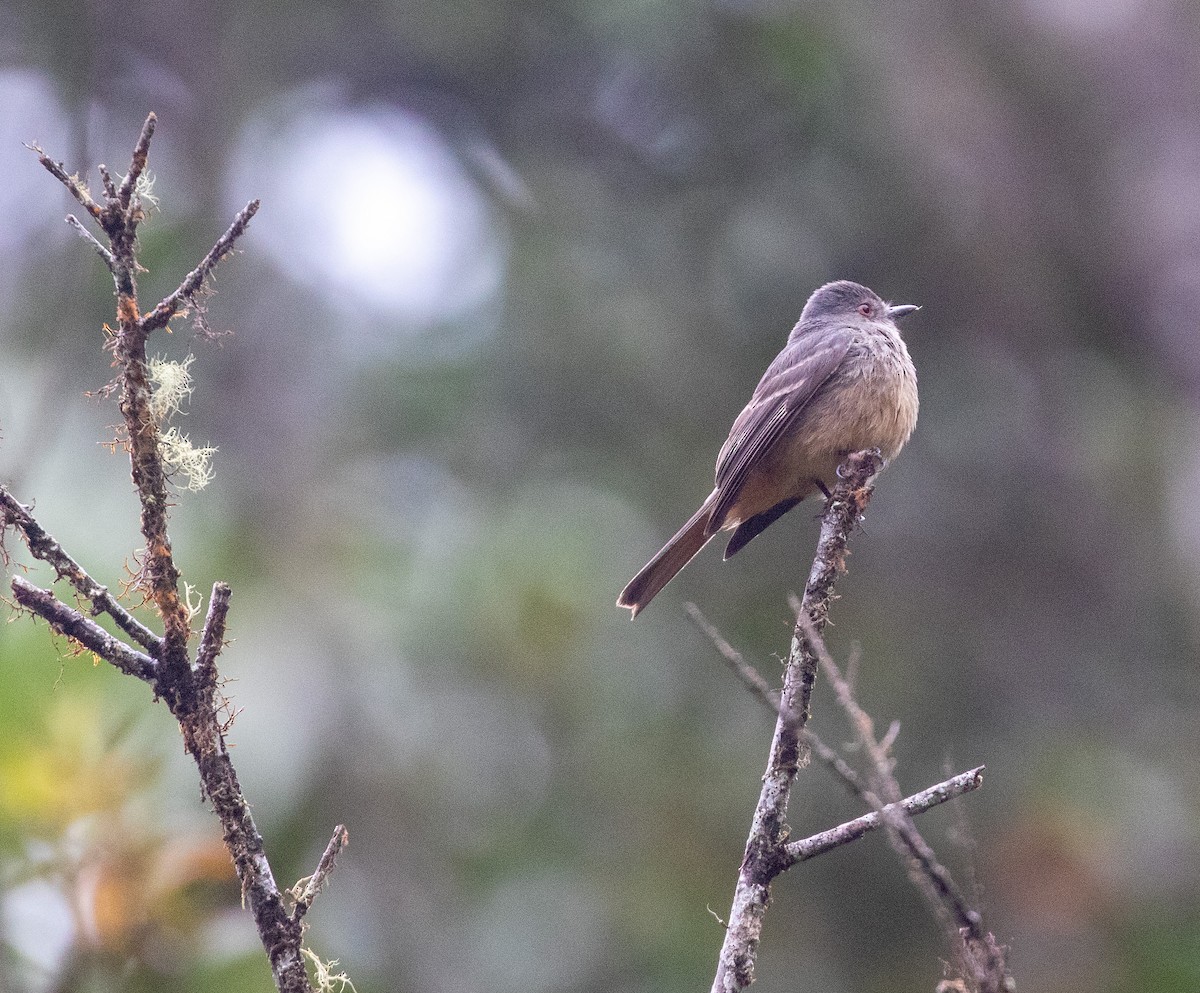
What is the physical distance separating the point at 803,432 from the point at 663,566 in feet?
2.39

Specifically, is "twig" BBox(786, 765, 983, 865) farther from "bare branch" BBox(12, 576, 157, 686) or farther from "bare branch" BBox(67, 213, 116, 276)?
"bare branch" BBox(67, 213, 116, 276)

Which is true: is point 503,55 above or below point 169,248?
above

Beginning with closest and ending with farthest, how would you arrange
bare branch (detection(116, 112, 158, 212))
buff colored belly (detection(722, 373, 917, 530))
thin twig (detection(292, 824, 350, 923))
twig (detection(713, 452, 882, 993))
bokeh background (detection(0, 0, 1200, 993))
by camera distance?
1. bare branch (detection(116, 112, 158, 212))
2. thin twig (detection(292, 824, 350, 923))
3. twig (detection(713, 452, 882, 993))
4. buff colored belly (detection(722, 373, 917, 530))
5. bokeh background (detection(0, 0, 1200, 993))

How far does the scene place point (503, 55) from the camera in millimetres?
10070

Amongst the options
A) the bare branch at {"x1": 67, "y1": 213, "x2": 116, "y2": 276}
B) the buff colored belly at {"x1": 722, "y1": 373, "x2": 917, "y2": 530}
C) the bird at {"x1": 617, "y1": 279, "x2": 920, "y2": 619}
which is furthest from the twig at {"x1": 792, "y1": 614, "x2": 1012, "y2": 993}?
the buff colored belly at {"x1": 722, "y1": 373, "x2": 917, "y2": 530}

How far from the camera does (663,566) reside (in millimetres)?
5113

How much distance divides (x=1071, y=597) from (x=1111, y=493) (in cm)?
74

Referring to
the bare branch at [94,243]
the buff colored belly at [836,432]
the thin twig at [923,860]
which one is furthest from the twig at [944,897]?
the buff colored belly at [836,432]

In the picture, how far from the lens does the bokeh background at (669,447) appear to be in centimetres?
704

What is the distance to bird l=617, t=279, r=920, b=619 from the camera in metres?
4.98

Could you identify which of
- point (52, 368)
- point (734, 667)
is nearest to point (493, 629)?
point (52, 368)

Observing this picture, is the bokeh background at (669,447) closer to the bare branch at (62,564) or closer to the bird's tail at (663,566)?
the bird's tail at (663,566)

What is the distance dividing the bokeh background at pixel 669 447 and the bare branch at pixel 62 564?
141 inches

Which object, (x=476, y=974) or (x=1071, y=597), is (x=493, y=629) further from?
(x=1071, y=597)
